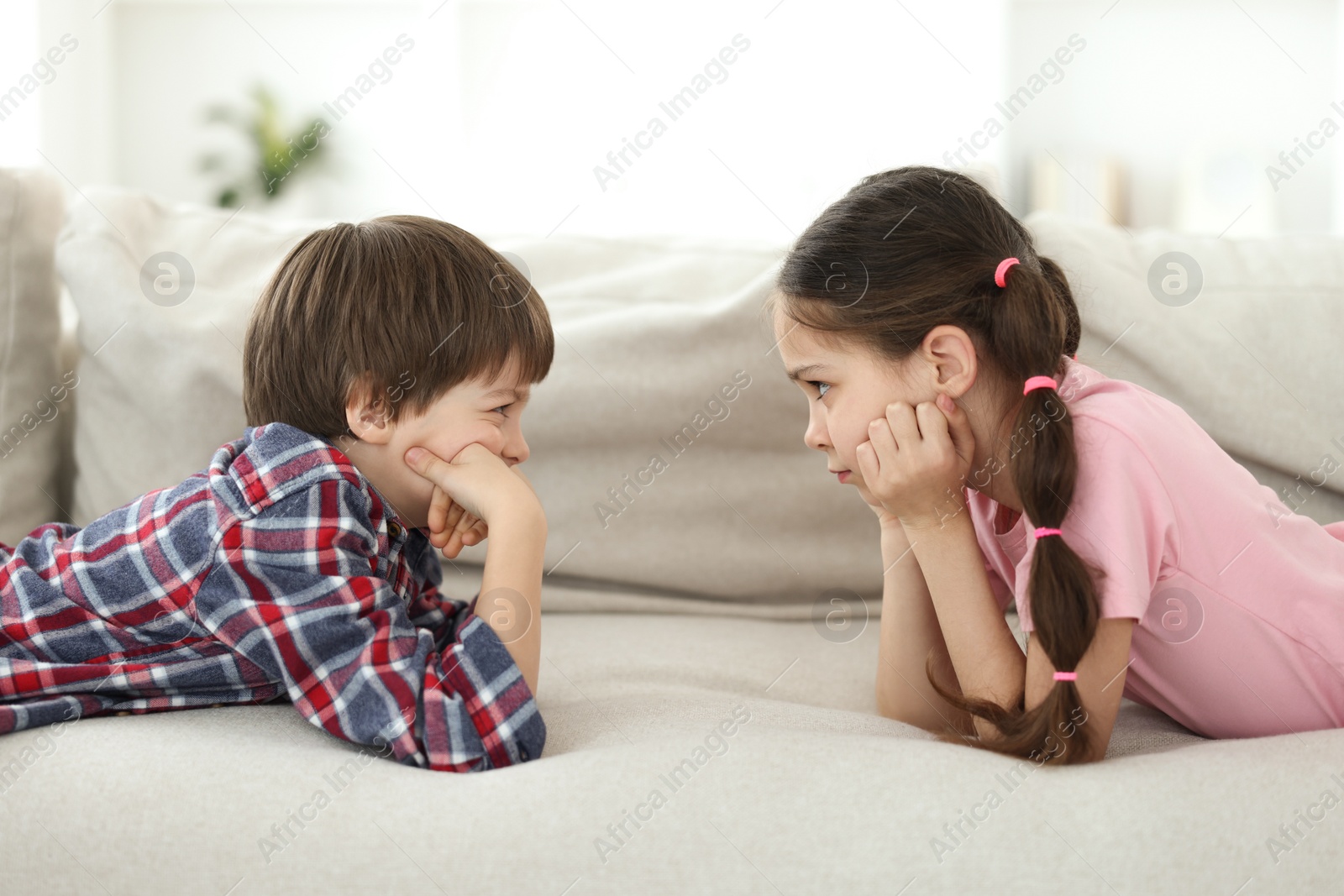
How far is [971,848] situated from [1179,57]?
4.08 meters

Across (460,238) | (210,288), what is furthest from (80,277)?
(460,238)

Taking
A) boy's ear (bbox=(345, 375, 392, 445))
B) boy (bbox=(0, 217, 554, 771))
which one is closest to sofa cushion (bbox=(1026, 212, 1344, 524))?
boy (bbox=(0, 217, 554, 771))

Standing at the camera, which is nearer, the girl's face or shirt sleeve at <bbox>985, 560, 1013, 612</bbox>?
the girl's face

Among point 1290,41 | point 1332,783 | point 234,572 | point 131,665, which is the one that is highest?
point 1290,41

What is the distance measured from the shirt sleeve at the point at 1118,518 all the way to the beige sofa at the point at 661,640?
0.46 feet

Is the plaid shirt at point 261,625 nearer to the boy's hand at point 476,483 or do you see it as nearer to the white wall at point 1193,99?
the boy's hand at point 476,483

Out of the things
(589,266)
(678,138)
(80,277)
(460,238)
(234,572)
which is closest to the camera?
(234,572)

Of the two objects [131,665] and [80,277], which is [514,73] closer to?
[80,277]

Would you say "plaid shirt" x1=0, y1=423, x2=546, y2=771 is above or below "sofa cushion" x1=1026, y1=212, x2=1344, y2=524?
below

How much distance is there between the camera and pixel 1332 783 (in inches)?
30.9

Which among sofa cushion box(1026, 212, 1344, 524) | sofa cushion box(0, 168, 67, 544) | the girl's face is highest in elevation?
sofa cushion box(1026, 212, 1344, 524)

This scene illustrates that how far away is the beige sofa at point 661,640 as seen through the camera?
2.48 feet

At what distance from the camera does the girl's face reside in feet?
3.20

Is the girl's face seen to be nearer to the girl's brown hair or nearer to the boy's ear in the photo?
the girl's brown hair
